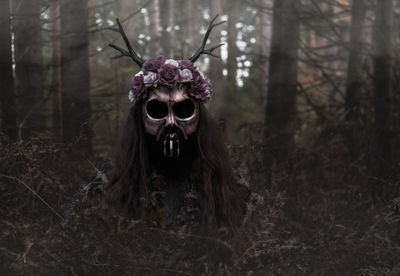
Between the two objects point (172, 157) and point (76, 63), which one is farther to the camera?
point (76, 63)

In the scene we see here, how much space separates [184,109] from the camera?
11.5 ft

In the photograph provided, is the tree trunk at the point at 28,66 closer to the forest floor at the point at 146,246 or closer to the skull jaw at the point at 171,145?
the forest floor at the point at 146,246

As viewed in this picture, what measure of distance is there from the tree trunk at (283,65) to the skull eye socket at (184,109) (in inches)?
147

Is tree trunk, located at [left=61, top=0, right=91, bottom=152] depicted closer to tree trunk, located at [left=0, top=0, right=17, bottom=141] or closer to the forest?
the forest

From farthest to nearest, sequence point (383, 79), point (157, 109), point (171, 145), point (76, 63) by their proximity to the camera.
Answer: point (383, 79) < point (76, 63) < point (157, 109) < point (171, 145)

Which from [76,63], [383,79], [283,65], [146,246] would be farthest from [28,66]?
[383,79]

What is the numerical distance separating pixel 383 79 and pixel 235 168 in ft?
12.7

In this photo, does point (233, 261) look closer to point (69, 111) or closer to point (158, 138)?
point (158, 138)

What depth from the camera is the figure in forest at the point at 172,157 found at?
3.41 metres

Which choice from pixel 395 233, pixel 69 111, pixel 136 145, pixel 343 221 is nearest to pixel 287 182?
pixel 343 221

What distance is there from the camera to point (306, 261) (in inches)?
117

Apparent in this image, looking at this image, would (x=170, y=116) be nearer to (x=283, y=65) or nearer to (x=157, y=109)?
(x=157, y=109)

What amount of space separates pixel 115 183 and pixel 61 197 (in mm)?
631

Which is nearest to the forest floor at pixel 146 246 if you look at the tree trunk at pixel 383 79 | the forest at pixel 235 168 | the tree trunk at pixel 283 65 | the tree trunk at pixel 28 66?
the forest at pixel 235 168
